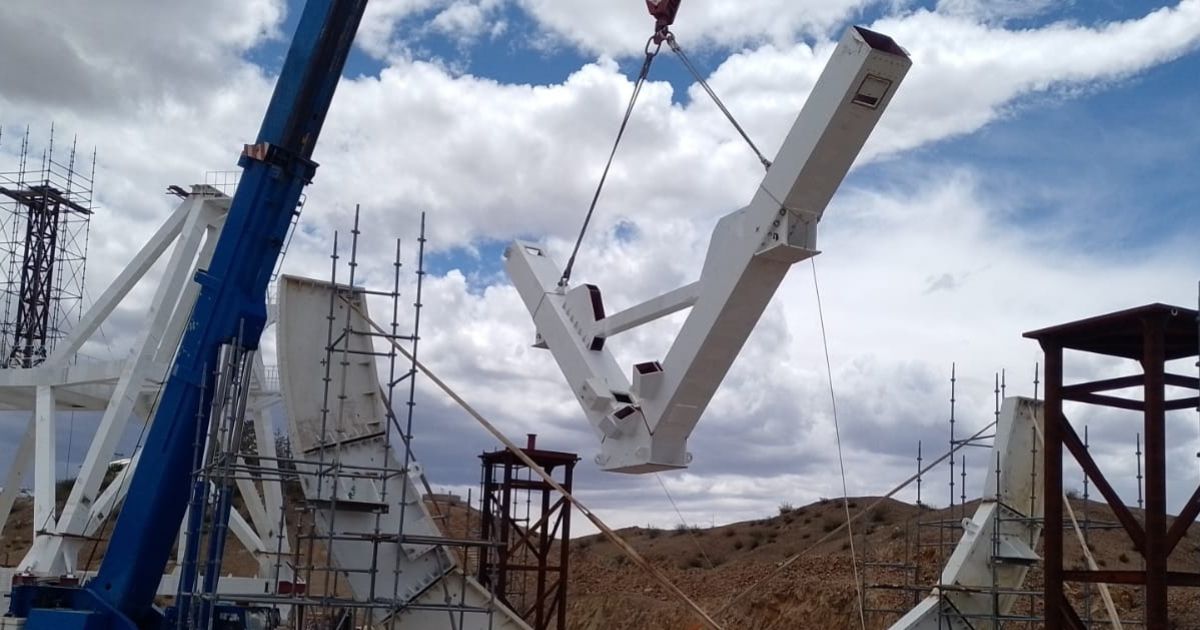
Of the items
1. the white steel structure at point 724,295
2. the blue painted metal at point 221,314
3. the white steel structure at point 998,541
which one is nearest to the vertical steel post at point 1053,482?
the white steel structure at point 724,295

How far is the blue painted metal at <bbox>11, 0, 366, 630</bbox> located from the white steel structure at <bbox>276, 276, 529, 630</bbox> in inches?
31.0

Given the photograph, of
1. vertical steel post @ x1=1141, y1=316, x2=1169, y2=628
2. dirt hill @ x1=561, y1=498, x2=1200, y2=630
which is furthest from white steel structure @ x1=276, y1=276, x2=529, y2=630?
dirt hill @ x1=561, y1=498, x2=1200, y2=630

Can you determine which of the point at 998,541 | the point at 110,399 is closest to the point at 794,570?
the point at 998,541

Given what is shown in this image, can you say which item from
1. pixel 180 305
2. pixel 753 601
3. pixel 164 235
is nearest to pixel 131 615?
pixel 180 305

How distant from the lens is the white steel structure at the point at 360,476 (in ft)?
49.5

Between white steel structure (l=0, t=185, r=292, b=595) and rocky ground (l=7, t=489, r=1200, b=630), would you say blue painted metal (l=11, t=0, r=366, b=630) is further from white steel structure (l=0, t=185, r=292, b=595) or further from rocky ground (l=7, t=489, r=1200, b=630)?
rocky ground (l=7, t=489, r=1200, b=630)

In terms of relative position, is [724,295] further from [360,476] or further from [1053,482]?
[360,476]

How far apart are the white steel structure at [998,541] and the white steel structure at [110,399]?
10021 mm

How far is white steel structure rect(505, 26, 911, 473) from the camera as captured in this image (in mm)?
12258

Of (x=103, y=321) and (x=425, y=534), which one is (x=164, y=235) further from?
(x=425, y=534)

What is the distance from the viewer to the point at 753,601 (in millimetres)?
31844

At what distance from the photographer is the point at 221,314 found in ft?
52.4

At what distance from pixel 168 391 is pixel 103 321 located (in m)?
7.49

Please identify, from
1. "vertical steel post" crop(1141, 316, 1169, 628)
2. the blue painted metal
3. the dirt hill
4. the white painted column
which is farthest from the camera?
the dirt hill
